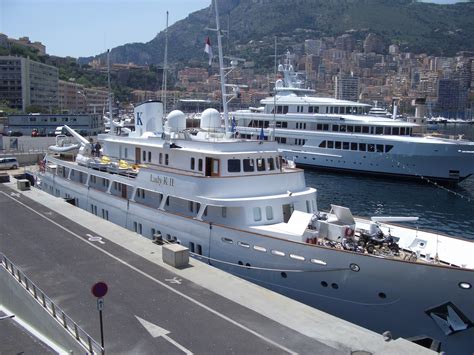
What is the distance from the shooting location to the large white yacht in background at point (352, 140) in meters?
44.4

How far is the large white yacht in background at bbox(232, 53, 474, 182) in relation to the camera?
44375 millimetres

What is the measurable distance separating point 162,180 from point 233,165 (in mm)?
3330

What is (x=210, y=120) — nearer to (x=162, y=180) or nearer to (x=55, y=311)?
(x=162, y=180)

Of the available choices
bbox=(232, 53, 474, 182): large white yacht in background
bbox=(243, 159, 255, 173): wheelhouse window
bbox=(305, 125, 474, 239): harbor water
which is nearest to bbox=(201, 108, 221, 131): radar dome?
bbox=(243, 159, 255, 173): wheelhouse window

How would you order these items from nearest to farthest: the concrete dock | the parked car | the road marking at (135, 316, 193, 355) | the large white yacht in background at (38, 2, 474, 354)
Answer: the road marking at (135, 316, 193, 355), the concrete dock, the large white yacht in background at (38, 2, 474, 354), the parked car

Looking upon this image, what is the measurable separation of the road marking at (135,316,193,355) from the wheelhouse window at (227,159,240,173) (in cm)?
781

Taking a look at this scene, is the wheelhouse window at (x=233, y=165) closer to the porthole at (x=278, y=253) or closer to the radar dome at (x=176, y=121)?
the porthole at (x=278, y=253)

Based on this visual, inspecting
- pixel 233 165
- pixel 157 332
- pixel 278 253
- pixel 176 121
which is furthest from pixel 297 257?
pixel 176 121

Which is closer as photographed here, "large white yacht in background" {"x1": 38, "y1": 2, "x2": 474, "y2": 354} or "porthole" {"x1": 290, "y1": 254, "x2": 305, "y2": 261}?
"large white yacht in background" {"x1": 38, "y1": 2, "x2": 474, "y2": 354}

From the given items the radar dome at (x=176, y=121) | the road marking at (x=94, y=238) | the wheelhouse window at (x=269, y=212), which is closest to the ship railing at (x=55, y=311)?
the road marking at (x=94, y=238)

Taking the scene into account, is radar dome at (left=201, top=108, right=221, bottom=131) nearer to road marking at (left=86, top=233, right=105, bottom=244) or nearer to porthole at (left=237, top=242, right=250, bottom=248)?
road marking at (left=86, top=233, right=105, bottom=244)

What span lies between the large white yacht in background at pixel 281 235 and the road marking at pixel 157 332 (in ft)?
17.0

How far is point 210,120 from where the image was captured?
21.8 meters

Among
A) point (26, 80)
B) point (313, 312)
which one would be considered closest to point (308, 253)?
point (313, 312)
